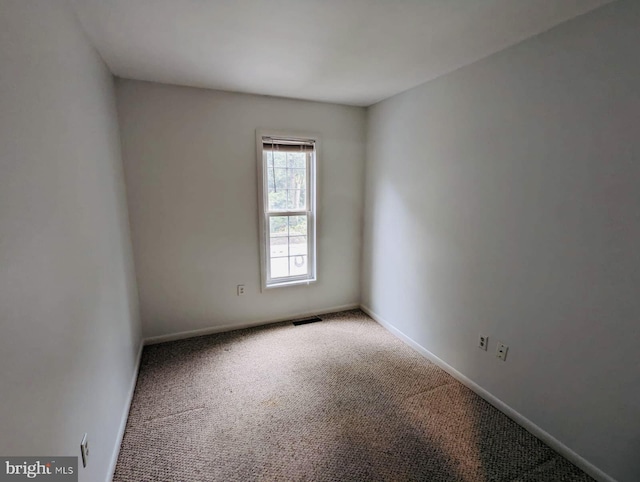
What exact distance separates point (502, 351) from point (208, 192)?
2620mm

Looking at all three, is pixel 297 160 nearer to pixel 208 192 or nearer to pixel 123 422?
pixel 208 192

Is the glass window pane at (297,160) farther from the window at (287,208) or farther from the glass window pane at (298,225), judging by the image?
the glass window pane at (298,225)

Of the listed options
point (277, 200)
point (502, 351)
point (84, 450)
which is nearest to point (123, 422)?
point (84, 450)

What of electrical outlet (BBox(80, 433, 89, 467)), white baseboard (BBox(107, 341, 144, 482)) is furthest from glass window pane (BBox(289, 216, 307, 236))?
electrical outlet (BBox(80, 433, 89, 467))

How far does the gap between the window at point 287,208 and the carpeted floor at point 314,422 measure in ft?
2.84

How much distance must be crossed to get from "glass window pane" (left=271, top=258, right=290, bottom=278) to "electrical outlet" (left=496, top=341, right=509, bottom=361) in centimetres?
204

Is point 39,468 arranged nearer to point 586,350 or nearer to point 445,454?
point 445,454

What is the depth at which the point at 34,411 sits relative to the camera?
84 cm

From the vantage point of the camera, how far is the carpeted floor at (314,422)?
1.53 meters

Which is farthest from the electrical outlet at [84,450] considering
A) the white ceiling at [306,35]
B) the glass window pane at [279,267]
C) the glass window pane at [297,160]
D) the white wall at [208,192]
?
the glass window pane at [297,160]

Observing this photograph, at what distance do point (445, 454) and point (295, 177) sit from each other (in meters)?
2.52

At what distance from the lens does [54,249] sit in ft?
3.43

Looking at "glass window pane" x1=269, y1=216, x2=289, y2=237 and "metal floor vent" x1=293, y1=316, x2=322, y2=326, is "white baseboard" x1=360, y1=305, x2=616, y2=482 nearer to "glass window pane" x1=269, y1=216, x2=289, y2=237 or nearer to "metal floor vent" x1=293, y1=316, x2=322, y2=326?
"metal floor vent" x1=293, y1=316, x2=322, y2=326

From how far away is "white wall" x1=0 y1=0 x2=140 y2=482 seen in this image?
79 cm
